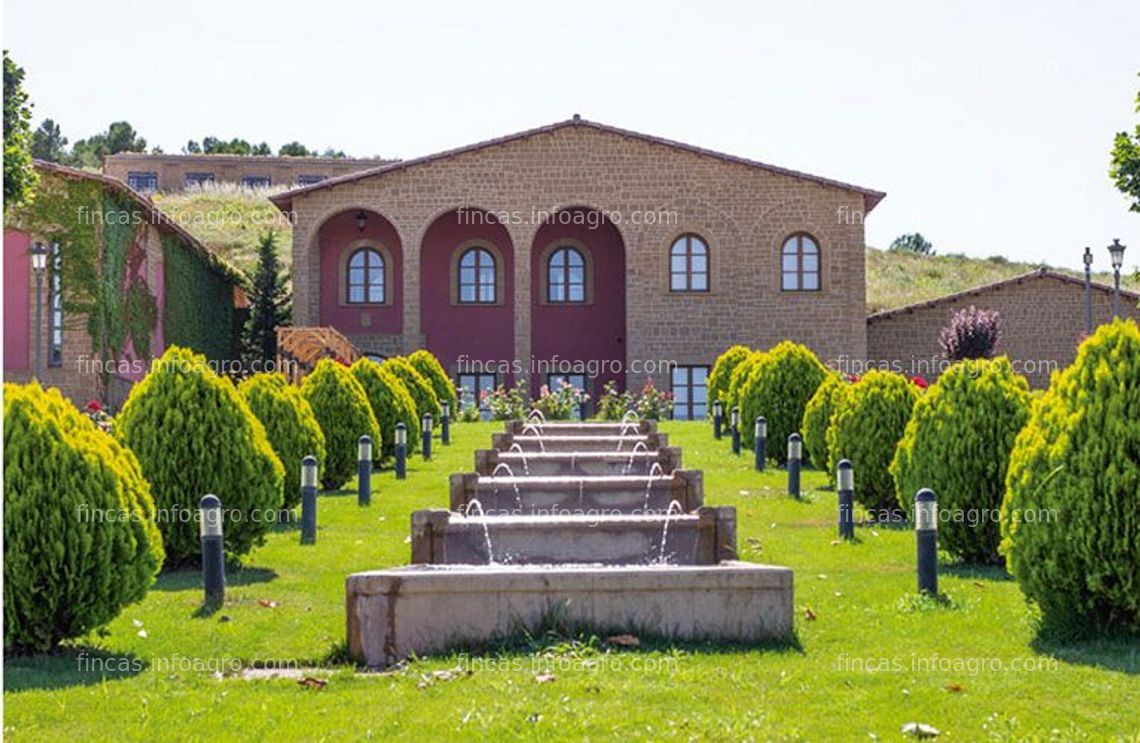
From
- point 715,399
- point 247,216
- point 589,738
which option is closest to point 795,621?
point 589,738

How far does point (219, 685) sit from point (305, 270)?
29992 millimetres

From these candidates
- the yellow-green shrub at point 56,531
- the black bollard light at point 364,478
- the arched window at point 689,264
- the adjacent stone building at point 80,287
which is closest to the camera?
the yellow-green shrub at point 56,531

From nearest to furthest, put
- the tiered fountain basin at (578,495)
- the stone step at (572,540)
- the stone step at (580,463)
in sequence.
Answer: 1. the stone step at (572,540)
2. the tiered fountain basin at (578,495)
3. the stone step at (580,463)

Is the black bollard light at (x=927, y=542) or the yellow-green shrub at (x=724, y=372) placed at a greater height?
the yellow-green shrub at (x=724, y=372)

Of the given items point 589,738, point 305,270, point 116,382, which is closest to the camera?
point 589,738

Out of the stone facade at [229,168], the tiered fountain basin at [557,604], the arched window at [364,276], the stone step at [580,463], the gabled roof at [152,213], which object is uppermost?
the stone facade at [229,168]

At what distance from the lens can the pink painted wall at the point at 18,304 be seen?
26469 millimetres

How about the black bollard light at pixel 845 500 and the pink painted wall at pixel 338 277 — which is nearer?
the black bollard light at pixel 845 500

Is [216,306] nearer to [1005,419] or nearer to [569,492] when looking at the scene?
[569,492]

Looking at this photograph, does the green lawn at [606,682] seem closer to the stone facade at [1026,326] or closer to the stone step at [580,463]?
the stone step at [580,463]

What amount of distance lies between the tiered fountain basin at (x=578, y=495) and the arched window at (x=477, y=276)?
956 inches

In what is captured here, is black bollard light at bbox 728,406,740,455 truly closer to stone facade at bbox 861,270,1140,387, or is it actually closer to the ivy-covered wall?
the ivy-covered wall

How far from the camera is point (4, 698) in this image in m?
6.50

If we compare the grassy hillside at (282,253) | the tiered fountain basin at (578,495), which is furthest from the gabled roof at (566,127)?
the tiered fountain basin at (578,495)
